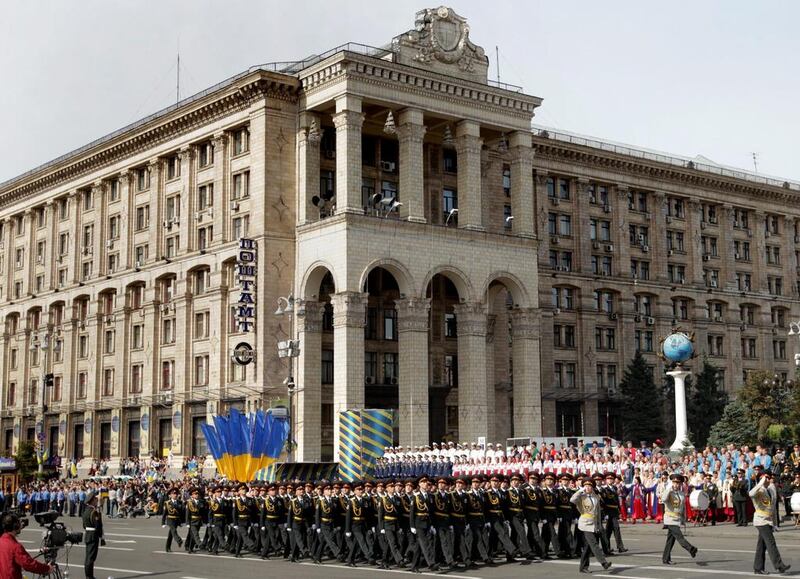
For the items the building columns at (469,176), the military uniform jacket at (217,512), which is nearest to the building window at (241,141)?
the building columns at (469,176)

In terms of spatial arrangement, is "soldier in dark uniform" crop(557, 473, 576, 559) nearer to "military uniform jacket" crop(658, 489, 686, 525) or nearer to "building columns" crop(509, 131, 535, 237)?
"military uniform jacket" crop(658, 489, 686, 525)

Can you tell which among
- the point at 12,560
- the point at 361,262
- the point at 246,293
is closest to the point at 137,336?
the point at 246,293

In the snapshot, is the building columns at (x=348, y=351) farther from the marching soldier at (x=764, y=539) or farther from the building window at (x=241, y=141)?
the marching soldier at (x=764, y=539)

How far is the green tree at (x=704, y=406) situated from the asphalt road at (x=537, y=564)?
3899 cm

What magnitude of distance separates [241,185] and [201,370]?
10.7 meters

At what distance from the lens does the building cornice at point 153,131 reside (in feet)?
185

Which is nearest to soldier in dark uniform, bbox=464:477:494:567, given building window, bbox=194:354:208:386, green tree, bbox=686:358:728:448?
building window, bbox=194:354:208:386

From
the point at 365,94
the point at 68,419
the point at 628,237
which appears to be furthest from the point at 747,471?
the point at 68,419

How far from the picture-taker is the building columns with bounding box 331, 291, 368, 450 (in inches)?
2046

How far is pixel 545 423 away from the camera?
66.9 m

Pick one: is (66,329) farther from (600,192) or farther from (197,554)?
(197,554)

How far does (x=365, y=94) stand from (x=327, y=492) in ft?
107

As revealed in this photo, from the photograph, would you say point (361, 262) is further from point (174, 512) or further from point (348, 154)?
point (174, 512)

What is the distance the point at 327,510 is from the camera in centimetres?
2516
